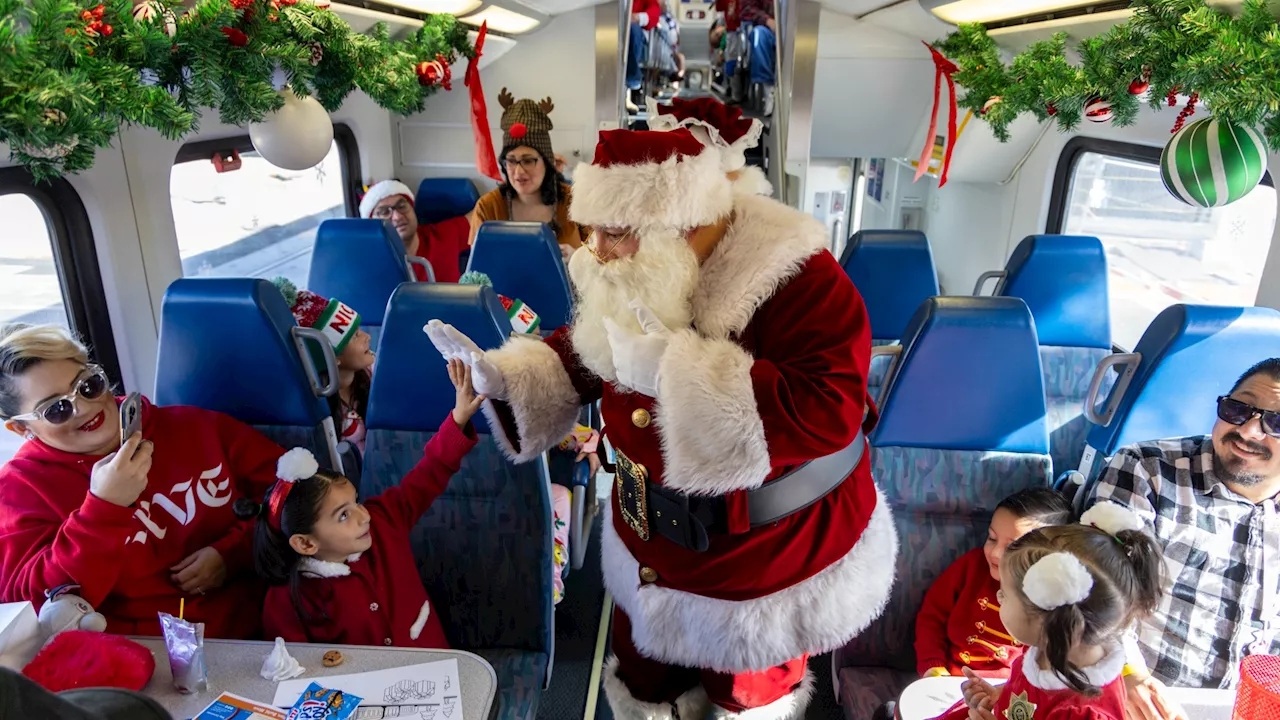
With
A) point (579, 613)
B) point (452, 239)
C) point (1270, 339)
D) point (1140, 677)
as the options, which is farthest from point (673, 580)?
point (452, 239)

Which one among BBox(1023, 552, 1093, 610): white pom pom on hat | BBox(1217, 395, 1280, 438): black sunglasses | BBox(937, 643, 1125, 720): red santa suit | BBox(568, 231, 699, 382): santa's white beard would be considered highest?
BBox(568, 231, 699, 382): santa's white beard

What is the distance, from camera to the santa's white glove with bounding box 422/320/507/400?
5.71 ft

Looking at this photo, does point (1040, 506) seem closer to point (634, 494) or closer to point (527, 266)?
point (634, 494)

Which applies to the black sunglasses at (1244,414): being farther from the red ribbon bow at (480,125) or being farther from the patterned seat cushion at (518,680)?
the red ribbon bow at (480,125)

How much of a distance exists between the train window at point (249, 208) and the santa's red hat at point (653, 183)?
8.01 ft

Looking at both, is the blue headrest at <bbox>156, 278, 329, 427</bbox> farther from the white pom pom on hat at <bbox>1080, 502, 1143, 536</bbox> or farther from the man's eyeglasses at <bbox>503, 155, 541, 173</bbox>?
the man's eyeglasses at <bbox>503, 155, 541, 173</bbox>

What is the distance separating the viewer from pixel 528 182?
168 inches

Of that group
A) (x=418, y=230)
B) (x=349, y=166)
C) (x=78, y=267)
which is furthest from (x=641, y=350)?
(x=349, y=166)

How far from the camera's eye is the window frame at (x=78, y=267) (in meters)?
2.68

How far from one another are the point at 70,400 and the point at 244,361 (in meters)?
0.44

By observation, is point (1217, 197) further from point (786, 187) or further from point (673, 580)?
point (786, 187)

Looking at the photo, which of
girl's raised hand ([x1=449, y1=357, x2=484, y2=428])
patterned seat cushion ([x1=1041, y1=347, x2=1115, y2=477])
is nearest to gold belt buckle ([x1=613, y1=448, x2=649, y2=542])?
girl's raised hand ([x1=449, y1=357, x2=484, y2=428])

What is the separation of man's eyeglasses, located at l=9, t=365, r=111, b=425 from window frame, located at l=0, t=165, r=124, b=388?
112 centimetres

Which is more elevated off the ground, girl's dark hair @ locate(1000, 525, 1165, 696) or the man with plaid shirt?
girl's dark hair @ locate(1000, 525, 1165, 696)
